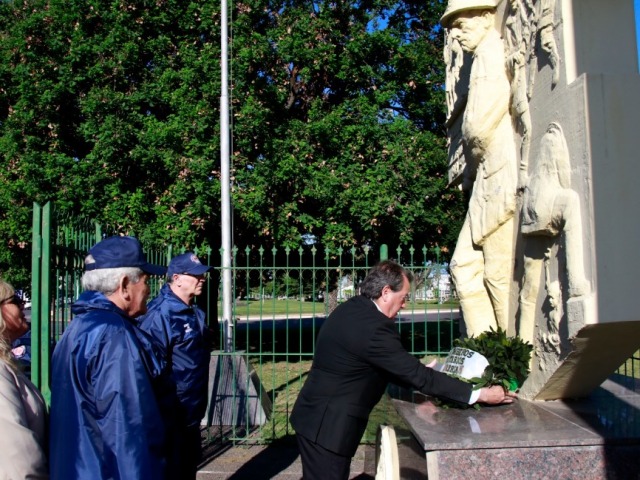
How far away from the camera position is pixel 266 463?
661 centimetres

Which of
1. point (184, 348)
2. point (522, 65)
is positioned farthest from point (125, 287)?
point (522, 65)

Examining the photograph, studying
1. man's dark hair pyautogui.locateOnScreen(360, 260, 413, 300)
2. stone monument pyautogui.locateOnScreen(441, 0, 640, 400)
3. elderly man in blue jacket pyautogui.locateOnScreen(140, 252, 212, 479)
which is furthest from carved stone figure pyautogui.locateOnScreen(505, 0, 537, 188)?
elderly man in blue jacket pyautogui.locateOnScreen(140, 252, 212, 479)

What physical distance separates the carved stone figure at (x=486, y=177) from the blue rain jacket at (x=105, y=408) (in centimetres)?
272

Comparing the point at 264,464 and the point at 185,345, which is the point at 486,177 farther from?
the point at 264,464

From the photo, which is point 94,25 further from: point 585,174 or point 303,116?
point 585,174

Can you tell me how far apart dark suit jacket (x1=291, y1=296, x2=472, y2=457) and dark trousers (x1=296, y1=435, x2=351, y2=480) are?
4 centimetres

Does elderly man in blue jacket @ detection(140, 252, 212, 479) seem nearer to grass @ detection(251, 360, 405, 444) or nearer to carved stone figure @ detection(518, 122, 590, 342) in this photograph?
grass @ detection(251, 360, 405, 444)

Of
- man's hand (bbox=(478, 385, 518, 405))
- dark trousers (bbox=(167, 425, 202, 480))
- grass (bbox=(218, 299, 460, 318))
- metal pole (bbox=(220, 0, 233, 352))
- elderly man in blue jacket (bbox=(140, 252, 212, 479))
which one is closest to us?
man's hand (bbox=(478, 385, 518, 405))

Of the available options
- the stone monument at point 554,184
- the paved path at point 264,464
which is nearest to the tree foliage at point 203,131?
the paved path at point 264,464

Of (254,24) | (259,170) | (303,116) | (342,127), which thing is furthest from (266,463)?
(254,24)

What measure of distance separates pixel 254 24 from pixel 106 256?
1064 centimetres

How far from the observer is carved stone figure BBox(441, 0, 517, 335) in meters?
4.43

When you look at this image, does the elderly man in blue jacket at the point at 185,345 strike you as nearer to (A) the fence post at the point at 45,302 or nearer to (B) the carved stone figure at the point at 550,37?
(A) the fence post at the point at 45,302

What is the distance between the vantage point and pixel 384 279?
342 cm
